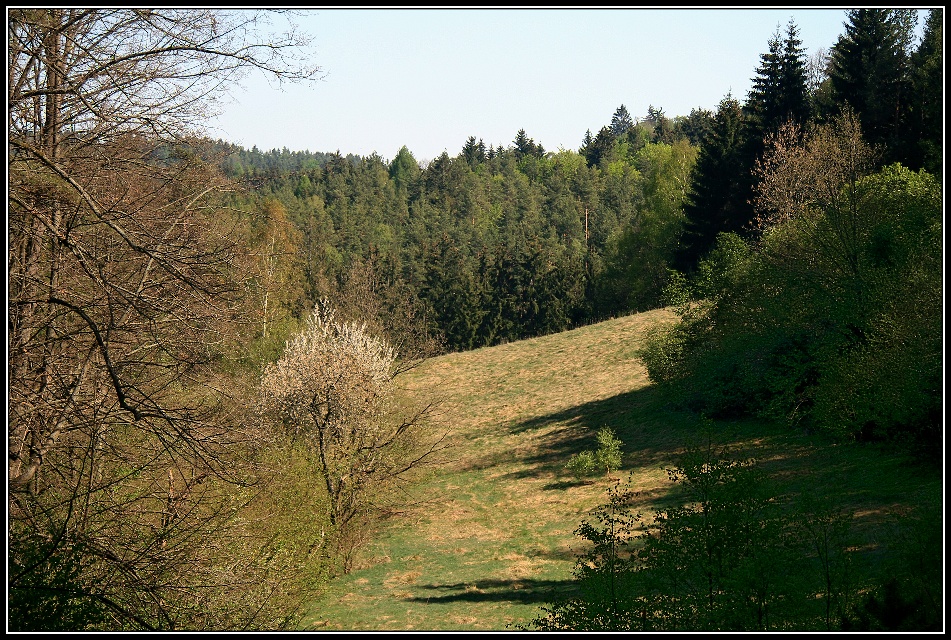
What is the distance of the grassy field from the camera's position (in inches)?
701

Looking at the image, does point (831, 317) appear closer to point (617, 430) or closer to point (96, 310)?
point (617, 430)

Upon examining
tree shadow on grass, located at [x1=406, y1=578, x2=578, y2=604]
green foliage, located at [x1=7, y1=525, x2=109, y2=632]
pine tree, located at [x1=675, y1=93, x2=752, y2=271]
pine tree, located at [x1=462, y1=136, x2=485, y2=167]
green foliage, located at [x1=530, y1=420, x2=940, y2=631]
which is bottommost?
tree shadow on grass, located at [x1=406, y1=578, x2=578, y2=604]

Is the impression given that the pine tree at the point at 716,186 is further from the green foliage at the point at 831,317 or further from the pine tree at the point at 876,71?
the green foliage at the point at 831,317

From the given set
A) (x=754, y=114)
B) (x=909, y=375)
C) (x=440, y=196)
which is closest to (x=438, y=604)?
(x=909, y=375)

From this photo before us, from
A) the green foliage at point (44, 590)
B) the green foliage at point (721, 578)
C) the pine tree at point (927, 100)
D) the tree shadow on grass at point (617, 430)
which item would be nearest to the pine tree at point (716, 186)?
the pine tree at point (927, 100)

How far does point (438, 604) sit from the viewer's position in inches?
725

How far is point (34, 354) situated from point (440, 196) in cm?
11012

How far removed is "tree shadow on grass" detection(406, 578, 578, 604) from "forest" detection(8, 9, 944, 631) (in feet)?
9.68

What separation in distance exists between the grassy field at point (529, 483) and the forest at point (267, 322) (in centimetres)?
132

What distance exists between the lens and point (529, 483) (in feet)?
99.8

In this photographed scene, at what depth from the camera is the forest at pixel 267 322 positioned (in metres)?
6.60

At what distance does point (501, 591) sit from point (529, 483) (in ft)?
36.9

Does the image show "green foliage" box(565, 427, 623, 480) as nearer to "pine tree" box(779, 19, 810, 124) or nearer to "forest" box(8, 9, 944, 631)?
"forest" box(8, 9, 944, 631)

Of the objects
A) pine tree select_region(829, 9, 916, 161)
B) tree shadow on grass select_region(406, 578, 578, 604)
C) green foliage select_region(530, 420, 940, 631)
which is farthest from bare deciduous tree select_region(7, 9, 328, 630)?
pine tree select_region(829, 9, 916, 161)
